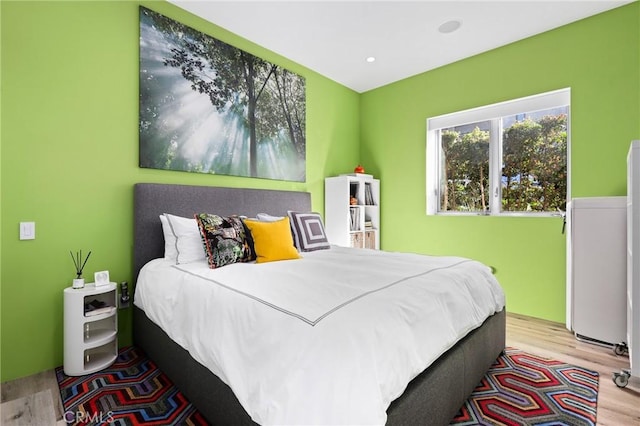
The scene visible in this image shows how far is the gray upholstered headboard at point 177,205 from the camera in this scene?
2.36 meters

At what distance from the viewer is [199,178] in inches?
110

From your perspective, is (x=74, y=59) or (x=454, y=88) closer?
(x=74, y=59)

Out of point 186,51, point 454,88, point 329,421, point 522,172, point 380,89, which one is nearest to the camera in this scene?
point 329,421

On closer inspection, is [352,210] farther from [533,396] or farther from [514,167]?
[533,396]

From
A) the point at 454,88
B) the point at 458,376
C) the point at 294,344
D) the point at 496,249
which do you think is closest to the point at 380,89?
the point at 454,88

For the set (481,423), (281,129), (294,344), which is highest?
(281,129)

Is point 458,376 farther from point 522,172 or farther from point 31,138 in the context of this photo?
point 31,138

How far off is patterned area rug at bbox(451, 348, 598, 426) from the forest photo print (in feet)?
8.40

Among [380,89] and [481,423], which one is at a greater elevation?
[380,89]

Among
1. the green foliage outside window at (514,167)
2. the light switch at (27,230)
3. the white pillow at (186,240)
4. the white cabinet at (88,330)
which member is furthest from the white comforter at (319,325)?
the green foliage outside window at (514,167)

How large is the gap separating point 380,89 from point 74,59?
3.34 meters

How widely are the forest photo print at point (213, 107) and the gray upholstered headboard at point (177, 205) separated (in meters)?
0.21

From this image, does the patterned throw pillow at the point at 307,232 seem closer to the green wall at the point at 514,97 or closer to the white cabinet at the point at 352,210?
the white cabinet at the point at 352,210

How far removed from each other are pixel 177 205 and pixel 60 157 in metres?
0.79
